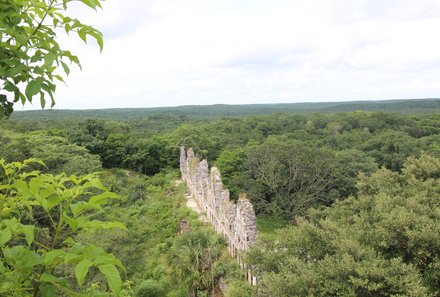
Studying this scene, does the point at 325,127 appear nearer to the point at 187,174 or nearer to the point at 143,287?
the point at 187,174

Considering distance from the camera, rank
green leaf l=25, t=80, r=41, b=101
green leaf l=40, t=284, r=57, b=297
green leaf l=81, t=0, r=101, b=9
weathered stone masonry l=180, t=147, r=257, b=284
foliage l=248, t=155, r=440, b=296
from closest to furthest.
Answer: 1. green leaf l=40, t=284, r=57, b=297
2. green leaf l=25, t=80, r=41, b=101
3. green leaf l=81, t=0, r=101, b=9
4. foliage l=248, t=155, r=440, b=296
5. weathered stone masonry l=180, t=147, r=257, b=284

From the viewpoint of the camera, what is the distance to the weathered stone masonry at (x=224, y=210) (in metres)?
17.8

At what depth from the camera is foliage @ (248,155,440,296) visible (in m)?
11.1

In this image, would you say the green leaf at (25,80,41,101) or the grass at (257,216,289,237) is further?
the grass at (257,216,289,237)

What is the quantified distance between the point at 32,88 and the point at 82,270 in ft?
4.50

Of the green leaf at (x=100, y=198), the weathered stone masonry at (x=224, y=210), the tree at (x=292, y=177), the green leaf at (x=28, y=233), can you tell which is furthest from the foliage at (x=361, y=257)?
the tree at (x=292, y=177)

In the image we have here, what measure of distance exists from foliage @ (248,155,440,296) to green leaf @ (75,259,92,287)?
10444mm

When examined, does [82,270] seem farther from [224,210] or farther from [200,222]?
[200,222]

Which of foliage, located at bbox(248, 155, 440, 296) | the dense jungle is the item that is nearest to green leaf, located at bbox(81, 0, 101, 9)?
the dense jungle

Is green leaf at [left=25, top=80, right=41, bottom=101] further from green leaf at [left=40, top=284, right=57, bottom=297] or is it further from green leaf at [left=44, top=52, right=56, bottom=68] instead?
green leaf at [left=40, top=284, right=57, bottom=297]

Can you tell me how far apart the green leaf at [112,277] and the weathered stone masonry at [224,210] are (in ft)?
46.5

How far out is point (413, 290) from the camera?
10.1 metres

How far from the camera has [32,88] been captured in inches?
102

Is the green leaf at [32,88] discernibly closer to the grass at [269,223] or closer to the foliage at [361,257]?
the foliage at [361,257]
